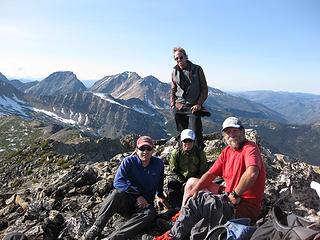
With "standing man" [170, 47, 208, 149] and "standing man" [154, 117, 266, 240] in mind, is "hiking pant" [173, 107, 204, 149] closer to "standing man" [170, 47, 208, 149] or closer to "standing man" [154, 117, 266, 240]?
"standing man" [170, 47, 208, 149]

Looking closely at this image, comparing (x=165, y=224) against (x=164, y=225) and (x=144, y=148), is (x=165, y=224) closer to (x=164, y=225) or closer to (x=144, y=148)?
(x=164, y=225)

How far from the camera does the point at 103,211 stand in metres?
11.9

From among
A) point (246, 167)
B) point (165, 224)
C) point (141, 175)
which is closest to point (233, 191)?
point (246, 167)

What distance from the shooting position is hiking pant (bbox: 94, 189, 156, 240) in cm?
1134

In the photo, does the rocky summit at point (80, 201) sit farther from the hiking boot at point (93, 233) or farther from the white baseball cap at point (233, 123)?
the white baseball cap at point (233, 123)

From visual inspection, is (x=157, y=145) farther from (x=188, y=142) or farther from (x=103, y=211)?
(x=103, y=211)

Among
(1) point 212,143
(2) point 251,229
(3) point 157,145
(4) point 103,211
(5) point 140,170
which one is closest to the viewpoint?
(2) point 251,229

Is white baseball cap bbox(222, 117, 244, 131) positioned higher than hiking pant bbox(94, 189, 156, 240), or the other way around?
white baseball cap bbox(222, 117, 244, 131)

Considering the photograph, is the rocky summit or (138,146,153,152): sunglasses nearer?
(138,146,153,152): sunglasses

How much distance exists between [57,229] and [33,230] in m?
0.85

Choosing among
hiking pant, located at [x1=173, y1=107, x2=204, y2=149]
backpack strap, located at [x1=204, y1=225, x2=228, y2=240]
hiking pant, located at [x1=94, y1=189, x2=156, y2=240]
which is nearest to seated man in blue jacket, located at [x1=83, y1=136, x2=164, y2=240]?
hiking pant, located at [x1=94, y1=189, x2=156, y2=240]

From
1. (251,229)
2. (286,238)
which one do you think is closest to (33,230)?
(251,229)

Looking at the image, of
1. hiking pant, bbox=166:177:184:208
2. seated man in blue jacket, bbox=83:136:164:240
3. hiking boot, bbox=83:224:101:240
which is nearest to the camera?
seated man in blue jacket, bbox=83:136:164:240

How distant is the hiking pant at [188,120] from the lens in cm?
1592
